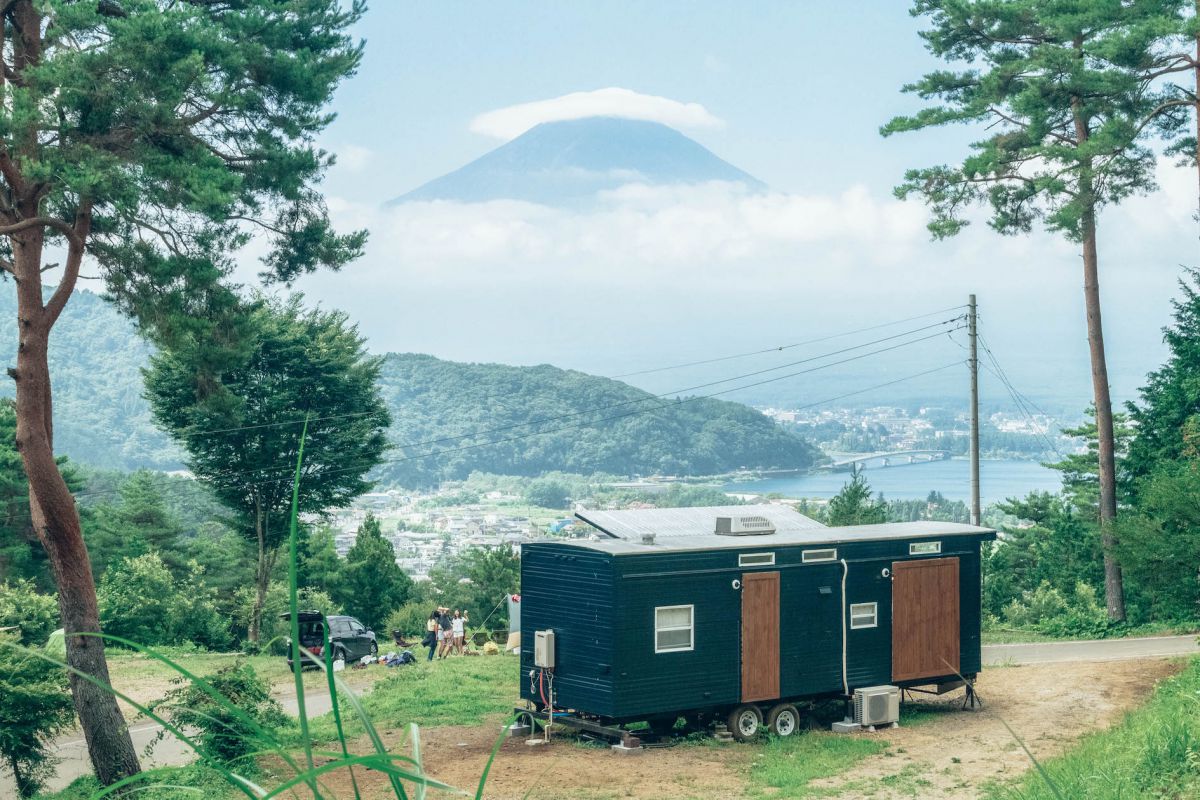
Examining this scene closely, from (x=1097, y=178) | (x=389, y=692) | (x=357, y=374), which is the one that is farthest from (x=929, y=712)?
(x=357, y=374)

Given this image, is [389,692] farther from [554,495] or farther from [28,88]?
[554,495]

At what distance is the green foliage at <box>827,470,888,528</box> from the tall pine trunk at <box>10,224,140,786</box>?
34.5 meters

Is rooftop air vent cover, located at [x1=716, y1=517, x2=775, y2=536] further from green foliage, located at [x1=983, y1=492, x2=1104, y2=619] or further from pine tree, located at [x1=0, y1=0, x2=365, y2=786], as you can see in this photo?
green foliage, located at [x1=983, y1=492, x2=1104, y2=619]

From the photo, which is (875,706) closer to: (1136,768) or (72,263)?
(1136,768)

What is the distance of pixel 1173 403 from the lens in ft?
111

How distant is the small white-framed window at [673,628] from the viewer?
54.7 feet

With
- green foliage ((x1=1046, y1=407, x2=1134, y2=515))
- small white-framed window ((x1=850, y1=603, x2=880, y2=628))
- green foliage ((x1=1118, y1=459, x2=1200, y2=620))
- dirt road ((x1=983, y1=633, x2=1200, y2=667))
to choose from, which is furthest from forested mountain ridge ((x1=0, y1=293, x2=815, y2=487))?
small white-framed window ((x1=850, y1=603, x2=880, y2=628))

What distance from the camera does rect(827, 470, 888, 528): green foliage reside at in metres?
47.2

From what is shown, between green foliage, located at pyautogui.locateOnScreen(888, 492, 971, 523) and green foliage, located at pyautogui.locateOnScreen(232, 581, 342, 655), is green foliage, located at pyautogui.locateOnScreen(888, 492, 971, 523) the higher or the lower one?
the higher one

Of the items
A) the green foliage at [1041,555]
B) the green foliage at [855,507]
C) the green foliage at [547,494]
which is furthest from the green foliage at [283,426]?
the green foliage at [547,494]

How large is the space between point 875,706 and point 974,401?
12750 millimetres

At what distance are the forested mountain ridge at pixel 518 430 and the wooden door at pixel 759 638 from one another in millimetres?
133770

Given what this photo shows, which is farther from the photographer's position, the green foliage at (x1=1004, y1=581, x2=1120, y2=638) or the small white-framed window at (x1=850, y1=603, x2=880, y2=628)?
the green foliage at (x1=1004, y1=581, x2=1120, y2=638)

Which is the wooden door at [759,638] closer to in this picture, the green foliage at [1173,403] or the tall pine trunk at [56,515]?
Answer: the tall pine trunk at [56,515]
